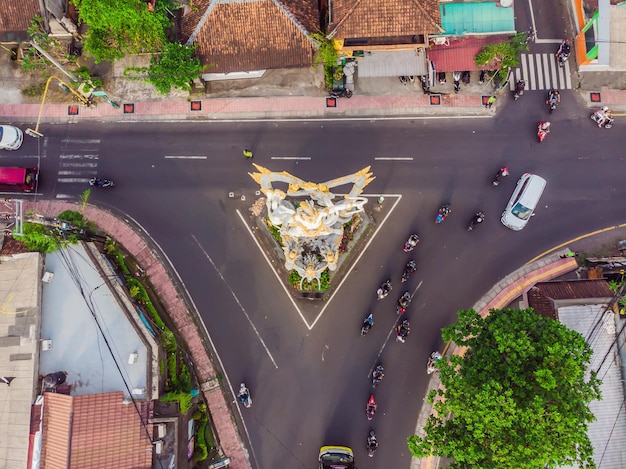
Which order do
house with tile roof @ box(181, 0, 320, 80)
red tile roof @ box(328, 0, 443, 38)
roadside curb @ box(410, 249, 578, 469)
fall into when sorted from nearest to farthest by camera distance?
red tile roof @ box(328, 0, 443, 38), house with tile roof @ box(181, 0, 320, 80), roadside curb @ box(410, 249, 578, 469)

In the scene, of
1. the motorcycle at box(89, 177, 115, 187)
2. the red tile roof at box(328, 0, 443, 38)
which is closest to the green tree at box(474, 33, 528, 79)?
the red tile roof at box(328, 0, 443, 38)

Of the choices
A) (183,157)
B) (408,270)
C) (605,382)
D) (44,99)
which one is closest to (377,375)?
(408,270)

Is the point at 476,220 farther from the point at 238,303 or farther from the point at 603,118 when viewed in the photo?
the point at 238,303

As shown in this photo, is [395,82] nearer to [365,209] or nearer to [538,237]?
[365,209]

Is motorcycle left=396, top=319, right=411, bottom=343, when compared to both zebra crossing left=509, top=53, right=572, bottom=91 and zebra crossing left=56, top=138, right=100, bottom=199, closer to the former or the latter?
zebra crossing left=509, top=53, right=572, bottom=91

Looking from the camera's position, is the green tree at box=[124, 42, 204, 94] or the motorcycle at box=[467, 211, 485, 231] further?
the motorcycle at box=[467, 211, 485, 231]

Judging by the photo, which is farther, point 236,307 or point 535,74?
point 535,74

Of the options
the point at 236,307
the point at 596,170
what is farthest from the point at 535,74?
the point at 236,307
